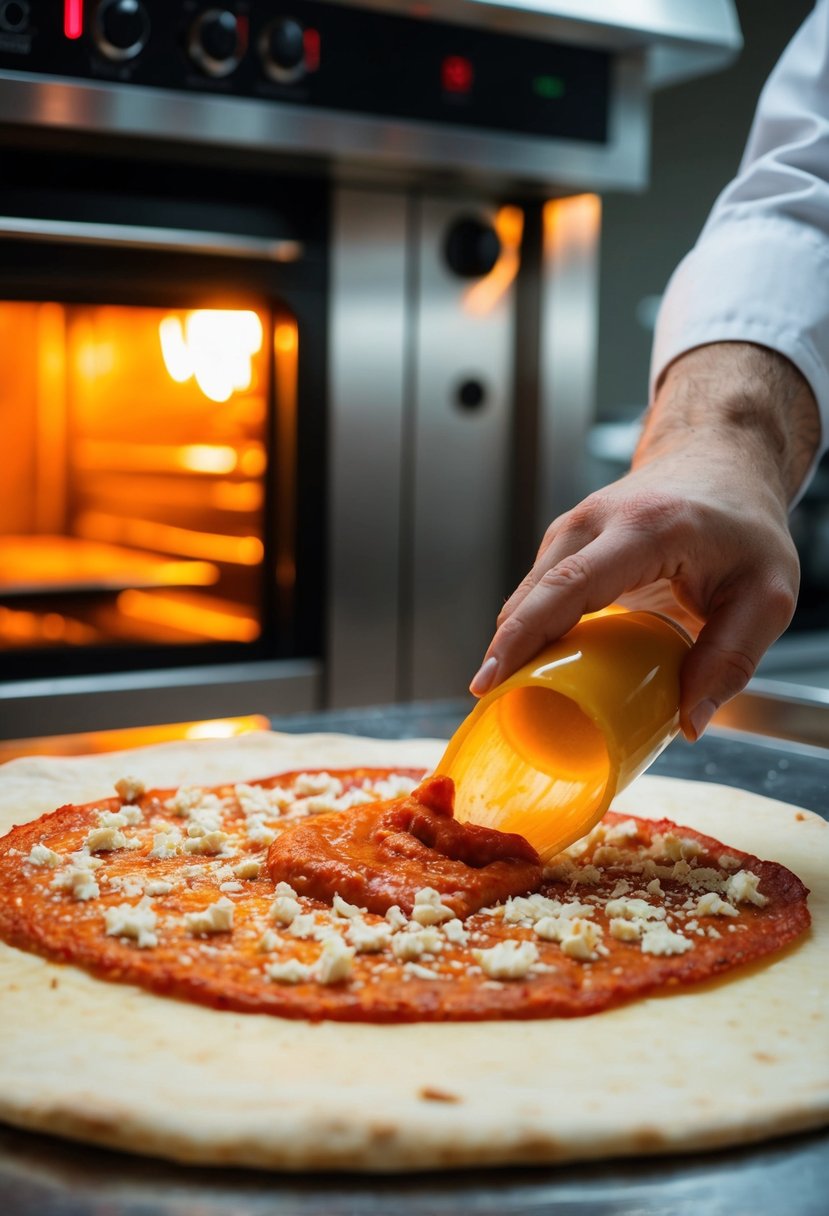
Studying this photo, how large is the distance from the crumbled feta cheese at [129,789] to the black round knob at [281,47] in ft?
3.24

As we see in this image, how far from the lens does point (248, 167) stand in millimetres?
1872

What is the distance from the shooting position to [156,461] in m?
2.02

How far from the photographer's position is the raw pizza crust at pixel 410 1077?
69 centimetres

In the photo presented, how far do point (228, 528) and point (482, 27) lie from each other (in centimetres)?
78

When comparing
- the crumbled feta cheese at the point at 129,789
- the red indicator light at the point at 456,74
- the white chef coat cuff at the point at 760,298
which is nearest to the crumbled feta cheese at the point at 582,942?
the crumbled feta cheese at the point at 129,789

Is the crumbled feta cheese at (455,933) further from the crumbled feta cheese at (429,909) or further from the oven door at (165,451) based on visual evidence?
the oven door at (165,451)

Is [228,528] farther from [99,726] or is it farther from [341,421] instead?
[99,726]

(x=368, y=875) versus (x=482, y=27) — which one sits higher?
(x=482, y=27)

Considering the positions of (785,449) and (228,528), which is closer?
(785,449)

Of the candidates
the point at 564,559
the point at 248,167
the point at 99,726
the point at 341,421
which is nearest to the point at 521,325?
the point at 341,421

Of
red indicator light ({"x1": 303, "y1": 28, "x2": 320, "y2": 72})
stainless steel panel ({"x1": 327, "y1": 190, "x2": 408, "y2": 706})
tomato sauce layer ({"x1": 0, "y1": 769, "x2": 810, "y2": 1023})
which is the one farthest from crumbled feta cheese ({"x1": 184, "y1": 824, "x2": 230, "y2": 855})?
red indicator light ({"x1": 303, "y1": 28, "x2": 320, "y2": 72})

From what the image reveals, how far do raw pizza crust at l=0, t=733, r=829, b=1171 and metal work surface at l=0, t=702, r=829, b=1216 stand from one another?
0.01 meters

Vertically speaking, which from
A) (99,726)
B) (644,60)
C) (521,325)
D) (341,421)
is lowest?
(99,726)

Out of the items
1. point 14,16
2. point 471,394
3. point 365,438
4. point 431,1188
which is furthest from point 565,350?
point 431,1188
